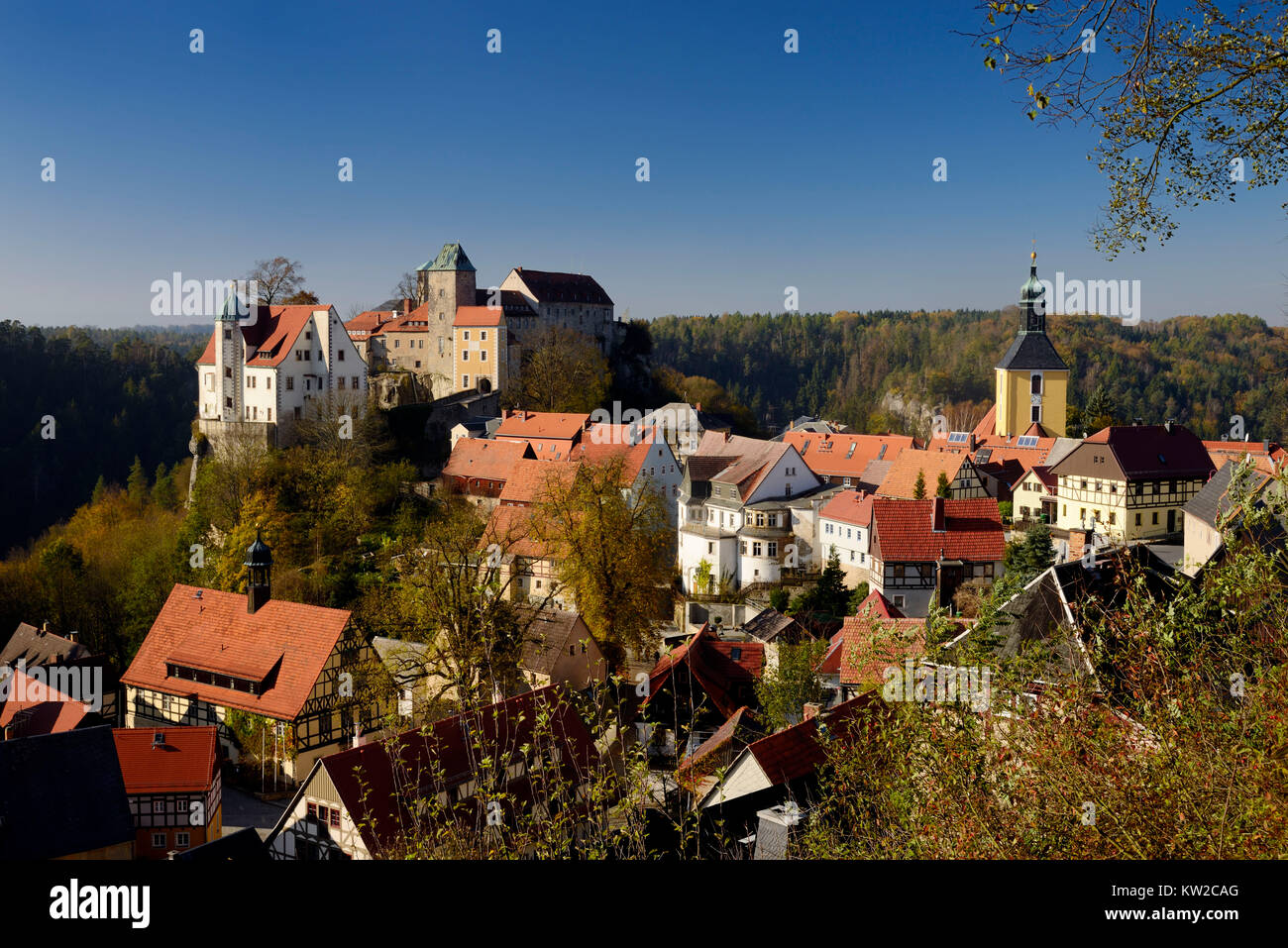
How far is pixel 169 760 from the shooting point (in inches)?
882

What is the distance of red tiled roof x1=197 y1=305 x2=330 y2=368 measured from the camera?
45.9 m

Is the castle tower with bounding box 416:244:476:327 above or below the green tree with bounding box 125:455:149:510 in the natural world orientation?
above

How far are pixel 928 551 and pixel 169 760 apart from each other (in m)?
19.8

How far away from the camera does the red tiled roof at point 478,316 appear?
183 feet

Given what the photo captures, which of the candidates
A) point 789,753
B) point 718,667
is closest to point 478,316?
point 718,667

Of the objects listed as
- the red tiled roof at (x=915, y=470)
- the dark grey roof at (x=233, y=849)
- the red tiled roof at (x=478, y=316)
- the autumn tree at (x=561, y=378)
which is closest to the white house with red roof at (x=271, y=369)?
the red tiled roof at (x=478, y=316)

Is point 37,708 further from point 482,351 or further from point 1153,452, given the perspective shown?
point 1153,452

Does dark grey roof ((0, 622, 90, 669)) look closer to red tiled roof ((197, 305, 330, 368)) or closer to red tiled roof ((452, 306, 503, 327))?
red tiled roof ((197, 305, 330, 368))

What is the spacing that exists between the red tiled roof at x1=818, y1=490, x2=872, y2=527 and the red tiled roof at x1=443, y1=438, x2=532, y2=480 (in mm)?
14968

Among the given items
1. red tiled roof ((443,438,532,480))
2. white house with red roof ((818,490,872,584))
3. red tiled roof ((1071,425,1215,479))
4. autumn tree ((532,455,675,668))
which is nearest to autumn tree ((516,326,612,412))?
red tiled roof ((443,438,532,480))

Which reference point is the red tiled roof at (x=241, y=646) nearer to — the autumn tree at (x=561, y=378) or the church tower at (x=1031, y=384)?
the autumn tree at (x=561, y=378)

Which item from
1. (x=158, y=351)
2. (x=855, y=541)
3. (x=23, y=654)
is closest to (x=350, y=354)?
(x=23, y=654)

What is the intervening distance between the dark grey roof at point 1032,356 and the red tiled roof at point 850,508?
1655 centimetres
